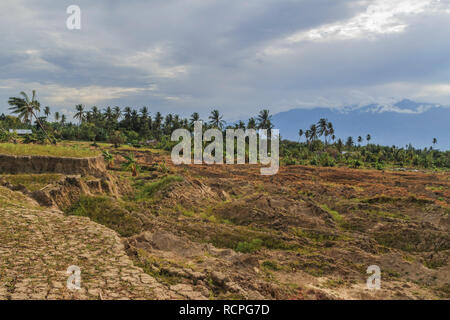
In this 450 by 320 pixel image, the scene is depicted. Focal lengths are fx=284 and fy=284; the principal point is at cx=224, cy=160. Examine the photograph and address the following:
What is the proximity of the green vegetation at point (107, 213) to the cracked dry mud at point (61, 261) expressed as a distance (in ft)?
4.01

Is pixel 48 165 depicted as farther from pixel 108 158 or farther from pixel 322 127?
pixel 322 127

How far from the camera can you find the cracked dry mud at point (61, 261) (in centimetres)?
634

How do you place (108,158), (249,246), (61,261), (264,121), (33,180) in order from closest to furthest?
(61,261) < (249,246) < (33,180) < (108,158) < (264,121)

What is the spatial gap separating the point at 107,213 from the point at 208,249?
5433 mm

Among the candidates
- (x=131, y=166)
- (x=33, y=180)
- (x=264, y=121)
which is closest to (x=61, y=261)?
(x=33, y=180)

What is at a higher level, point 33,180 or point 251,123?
point 251,123

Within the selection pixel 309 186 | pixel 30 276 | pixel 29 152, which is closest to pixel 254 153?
pixel 309 186

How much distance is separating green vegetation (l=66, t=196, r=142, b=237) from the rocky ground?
0.05 meters

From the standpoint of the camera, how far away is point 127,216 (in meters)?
13.4

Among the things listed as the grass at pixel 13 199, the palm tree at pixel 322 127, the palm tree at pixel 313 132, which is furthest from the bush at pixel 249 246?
the palm tree at pixel 313 132

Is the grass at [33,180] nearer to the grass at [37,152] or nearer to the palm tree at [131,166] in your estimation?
the grass at [37,152]

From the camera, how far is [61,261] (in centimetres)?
783

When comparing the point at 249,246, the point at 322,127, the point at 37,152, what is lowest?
the point at 249,246
